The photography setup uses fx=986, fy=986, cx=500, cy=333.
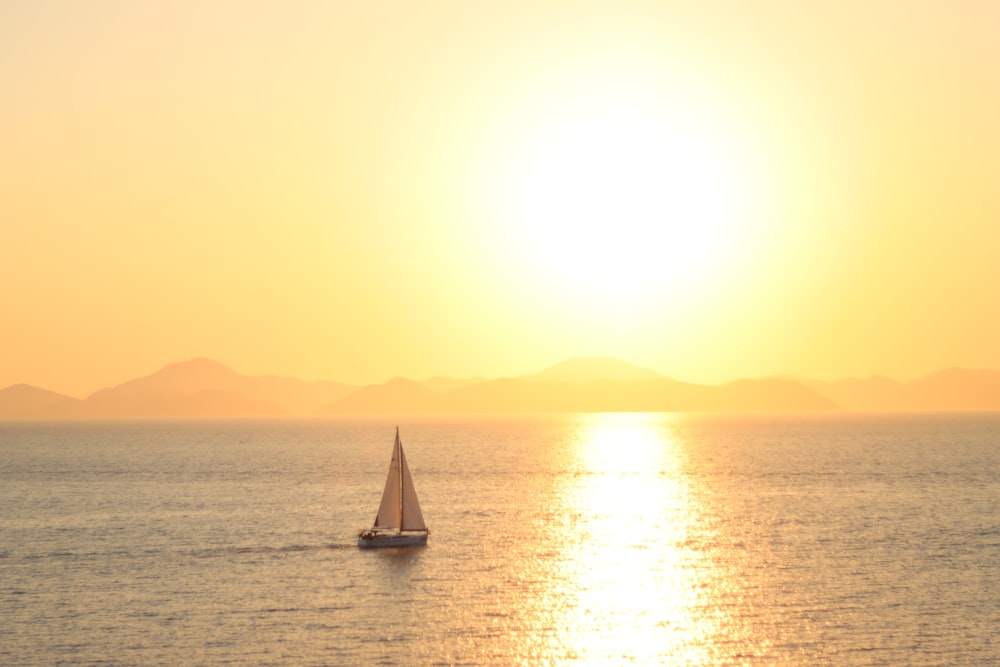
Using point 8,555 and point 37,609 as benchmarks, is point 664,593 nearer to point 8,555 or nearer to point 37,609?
point 37,609

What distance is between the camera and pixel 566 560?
92.6m

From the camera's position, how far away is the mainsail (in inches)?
3984

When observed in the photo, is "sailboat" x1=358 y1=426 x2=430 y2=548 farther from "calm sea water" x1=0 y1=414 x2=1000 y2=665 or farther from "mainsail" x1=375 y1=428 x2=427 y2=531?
"calm sea water" x1=0 y1=414 x2=1000 y2=665

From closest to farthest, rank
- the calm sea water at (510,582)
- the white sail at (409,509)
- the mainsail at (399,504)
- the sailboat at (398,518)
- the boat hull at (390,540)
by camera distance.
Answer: the calm sea water at (510,582) < the boat hull at (390,540) < the sailboat at (398,518) < the white sail at (409,509) < the mainsail at (399,504)

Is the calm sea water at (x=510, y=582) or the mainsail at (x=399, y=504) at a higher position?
the mainsail at (x=399, y=504)

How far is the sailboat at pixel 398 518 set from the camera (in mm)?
98125

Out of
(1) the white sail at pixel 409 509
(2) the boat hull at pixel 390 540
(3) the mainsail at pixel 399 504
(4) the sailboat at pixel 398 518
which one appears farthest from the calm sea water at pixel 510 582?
(3) the mainsail at pixel 399 504

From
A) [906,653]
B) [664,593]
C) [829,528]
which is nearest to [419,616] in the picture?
[664,593]

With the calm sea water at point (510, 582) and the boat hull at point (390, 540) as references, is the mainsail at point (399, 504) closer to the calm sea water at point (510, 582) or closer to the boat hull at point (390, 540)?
the boat hull at point (390, 540)

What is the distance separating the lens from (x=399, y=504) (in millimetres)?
103875

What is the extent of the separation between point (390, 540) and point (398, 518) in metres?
5.16

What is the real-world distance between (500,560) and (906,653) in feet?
131

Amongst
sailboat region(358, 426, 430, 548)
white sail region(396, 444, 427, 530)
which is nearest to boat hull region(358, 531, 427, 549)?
sailboat region(358, 426, 430, 548)

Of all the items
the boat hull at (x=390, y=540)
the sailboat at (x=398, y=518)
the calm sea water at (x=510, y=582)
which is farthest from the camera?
the sailboat at (x=398, y=518)
